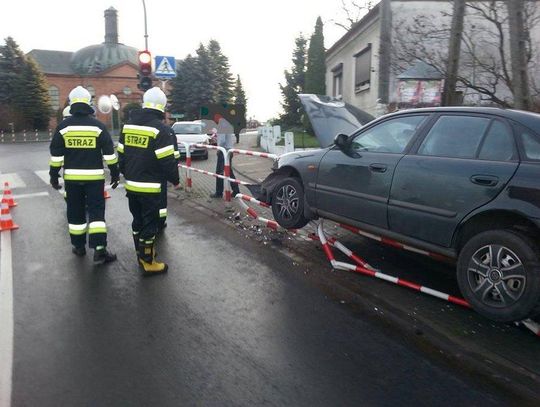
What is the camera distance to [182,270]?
5.38 meters

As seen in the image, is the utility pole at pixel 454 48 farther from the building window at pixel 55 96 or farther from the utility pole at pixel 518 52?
the building window at pixel 55 96

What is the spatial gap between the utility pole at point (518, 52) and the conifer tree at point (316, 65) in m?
24.0

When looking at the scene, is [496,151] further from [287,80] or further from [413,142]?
[287,80]

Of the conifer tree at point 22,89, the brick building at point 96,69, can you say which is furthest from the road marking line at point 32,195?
the brick building at point 96,69

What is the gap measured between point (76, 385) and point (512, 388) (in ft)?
9.19

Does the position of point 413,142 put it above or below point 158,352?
above

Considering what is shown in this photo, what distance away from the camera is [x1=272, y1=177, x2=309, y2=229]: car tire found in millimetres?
5934

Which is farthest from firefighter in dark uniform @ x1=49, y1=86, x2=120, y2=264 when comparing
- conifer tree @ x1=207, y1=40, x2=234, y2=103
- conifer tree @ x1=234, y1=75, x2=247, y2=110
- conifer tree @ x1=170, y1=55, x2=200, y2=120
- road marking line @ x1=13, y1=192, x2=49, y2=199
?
conifer tree @ x1=234, y1=75, x2=247, y2=110

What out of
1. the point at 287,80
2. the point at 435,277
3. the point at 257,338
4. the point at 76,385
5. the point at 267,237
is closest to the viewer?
the point at 76,385

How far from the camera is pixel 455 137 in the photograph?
169 inches

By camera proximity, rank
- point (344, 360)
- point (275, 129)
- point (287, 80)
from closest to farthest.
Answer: point (344, 360)
point (275, 129)
point (287, 80)

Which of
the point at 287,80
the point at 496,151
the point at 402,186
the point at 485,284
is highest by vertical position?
the point at 287,80

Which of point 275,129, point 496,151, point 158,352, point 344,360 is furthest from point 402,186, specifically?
point 275,129

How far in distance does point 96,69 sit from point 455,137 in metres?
73.7
